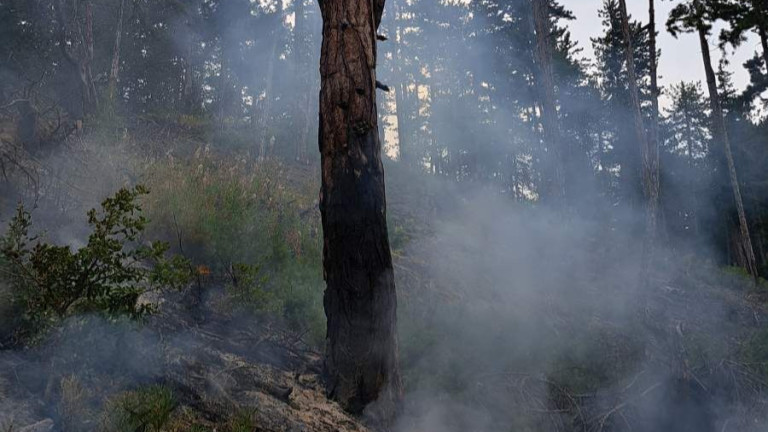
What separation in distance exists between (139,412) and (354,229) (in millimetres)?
1801

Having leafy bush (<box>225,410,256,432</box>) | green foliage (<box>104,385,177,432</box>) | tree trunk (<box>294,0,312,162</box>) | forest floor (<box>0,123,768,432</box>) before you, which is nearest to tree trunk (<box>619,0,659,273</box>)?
forest floor (<box>0,123,768,432</box>)

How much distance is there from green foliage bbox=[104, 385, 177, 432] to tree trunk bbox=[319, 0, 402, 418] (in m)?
1.30

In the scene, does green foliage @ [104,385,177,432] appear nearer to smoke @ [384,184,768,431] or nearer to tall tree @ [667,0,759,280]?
smoke @ [384,184,768,431]

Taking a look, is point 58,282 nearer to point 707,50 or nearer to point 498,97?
point 707,50

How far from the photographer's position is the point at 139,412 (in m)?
2.47

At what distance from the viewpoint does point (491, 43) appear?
25.2 meters

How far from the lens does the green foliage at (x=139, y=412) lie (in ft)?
7.80

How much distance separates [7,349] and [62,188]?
8.85ft

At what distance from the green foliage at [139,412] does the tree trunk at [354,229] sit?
1301 mm

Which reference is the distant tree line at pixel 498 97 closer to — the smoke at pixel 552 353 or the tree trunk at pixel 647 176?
the tree trunk at pixel 647 176

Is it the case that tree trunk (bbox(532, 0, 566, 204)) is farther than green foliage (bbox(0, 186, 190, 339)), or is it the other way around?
tree trunk (bbox(532, 0, 566, 204))

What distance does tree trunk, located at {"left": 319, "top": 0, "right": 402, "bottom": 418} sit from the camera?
3508 millimetres

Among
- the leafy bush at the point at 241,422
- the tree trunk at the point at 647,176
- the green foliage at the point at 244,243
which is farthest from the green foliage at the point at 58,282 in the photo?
the tree trunk at the point at 647,176

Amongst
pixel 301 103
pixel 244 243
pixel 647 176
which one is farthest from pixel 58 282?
pixel 301 103
